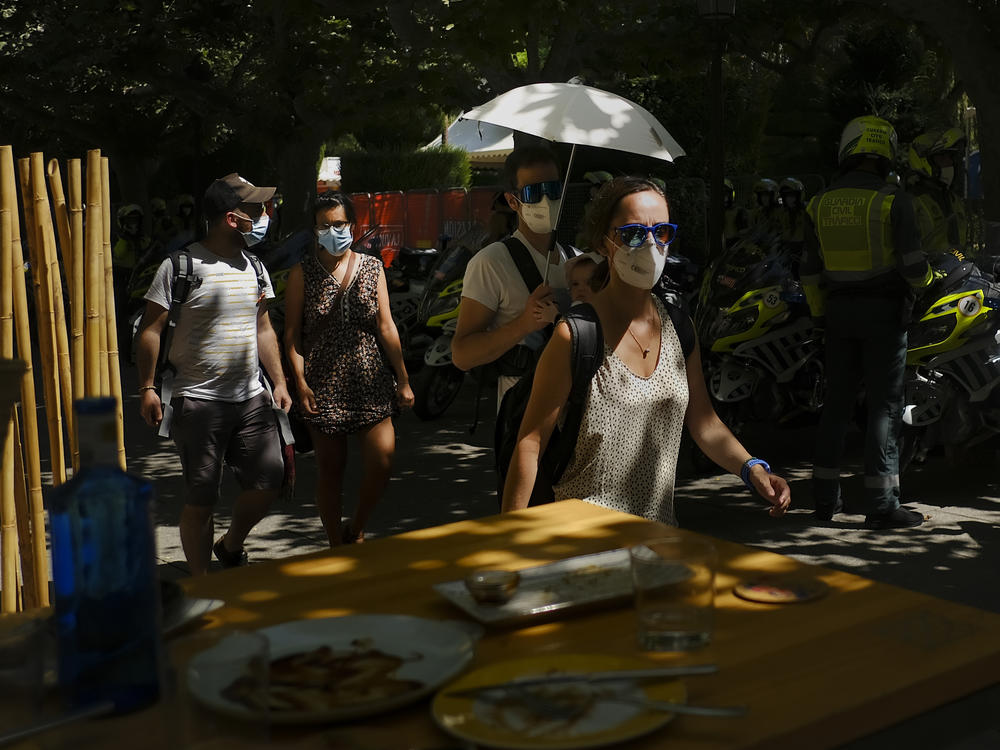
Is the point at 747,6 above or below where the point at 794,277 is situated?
above

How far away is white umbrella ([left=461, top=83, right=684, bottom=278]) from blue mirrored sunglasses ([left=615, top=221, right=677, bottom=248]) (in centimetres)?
129

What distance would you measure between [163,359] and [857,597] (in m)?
4.09

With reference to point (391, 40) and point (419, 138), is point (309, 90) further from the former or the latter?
point (419, 138)

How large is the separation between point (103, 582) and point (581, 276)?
247 cm

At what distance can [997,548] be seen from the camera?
6.93 metres

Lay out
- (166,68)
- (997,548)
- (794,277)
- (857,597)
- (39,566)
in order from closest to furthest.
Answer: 1. (857,597)
2. (39,566)
3. (997,548)
4. (794,277)
5. (166,68)

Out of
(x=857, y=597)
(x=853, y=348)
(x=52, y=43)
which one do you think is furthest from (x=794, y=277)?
(x=52, y=43)

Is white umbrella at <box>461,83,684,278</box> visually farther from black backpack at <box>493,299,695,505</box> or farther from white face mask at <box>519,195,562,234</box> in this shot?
black backpack at <box>493,299,695,505</box>

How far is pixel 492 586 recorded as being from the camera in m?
2.41

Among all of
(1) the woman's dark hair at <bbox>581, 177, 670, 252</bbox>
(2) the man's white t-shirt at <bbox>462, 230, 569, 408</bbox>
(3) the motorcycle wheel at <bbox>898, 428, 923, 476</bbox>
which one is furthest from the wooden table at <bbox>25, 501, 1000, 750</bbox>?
(3) the motorcycle wheel at <bbox>898, 428, 923, 476</bbox>

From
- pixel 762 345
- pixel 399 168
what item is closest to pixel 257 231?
pixel 762 345

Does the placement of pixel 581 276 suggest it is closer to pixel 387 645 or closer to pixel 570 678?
pixel 387 645

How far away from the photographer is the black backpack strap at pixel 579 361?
3645 mm

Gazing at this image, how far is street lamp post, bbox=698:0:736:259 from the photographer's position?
34.1ft
